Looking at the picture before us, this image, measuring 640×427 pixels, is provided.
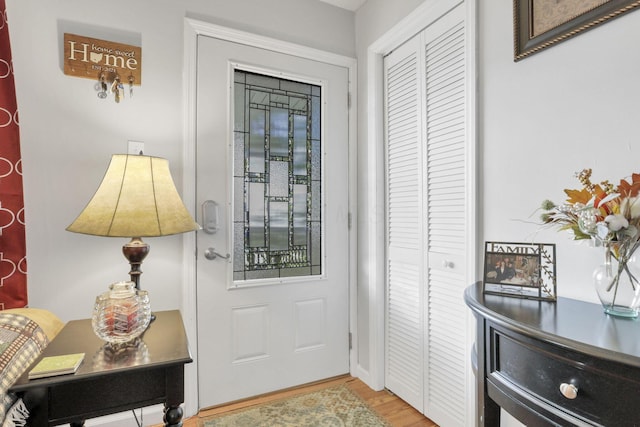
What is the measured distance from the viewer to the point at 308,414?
1933mm

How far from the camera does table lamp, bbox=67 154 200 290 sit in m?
1.29

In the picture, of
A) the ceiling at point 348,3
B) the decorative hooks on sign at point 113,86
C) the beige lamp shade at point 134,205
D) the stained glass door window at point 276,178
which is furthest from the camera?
the ceiling at point 348,3

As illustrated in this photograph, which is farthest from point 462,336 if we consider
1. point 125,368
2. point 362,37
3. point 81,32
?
point 81,32

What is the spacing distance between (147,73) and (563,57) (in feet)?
6.33

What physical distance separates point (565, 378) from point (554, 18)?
1.20 meters

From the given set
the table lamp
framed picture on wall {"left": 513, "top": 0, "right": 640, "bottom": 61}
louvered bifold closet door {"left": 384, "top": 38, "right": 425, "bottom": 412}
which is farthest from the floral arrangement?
the table lamp

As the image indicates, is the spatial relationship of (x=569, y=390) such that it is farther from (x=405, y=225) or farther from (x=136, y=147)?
(x=136, y=147)

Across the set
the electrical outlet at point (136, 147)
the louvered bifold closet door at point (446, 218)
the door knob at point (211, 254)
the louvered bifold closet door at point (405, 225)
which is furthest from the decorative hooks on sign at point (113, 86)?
the louvered bifold closet door at point (446, 218)

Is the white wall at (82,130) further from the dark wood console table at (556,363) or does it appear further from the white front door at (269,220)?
the dark wood console table at (556,363)

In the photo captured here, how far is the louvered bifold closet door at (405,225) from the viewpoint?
1930 mm

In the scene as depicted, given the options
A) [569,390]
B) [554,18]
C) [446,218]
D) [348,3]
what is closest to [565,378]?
[569,390]

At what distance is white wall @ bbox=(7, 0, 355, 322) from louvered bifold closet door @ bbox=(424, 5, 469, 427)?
52.1 inches

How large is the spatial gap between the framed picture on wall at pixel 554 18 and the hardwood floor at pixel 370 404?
1.85m

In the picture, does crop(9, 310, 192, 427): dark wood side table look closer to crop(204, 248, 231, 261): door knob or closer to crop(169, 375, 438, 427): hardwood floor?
crop(204, 248, 231, 261): door knob
